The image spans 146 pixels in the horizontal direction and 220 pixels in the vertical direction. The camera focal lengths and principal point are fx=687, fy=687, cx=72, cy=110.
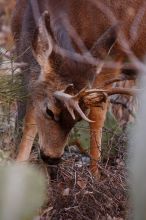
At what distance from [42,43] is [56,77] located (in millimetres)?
272

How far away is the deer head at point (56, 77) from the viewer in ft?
14.9

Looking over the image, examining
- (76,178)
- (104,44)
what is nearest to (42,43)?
(104,44)

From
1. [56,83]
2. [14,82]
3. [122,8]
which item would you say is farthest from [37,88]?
[122,8]

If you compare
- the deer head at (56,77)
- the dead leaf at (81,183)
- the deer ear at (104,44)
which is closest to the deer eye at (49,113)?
the deer head at (56,77)

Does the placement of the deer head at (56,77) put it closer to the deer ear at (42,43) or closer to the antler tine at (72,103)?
the deer ear at (42,43)

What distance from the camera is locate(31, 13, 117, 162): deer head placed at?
4551mm

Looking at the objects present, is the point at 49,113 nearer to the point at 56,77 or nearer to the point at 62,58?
the point at 56,77

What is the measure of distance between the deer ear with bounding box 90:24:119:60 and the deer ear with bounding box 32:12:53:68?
30cm

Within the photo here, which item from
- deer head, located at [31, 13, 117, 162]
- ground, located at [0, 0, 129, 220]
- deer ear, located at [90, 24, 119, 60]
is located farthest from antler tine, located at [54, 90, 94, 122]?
deer ear, located at [90, 24, 119, 60]

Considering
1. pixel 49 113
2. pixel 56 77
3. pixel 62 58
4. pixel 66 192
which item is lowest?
pixel 66 192

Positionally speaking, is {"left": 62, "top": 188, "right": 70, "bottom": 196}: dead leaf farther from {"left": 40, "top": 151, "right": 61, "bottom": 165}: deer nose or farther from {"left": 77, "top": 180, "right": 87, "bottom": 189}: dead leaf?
{"left": 40, "top": 151, "right": 61, "bottom": 165}: deer nose

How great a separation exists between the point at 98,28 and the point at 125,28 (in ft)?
0.87

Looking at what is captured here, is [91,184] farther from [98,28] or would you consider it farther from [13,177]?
[13,177]

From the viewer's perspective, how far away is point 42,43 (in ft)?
15.2
